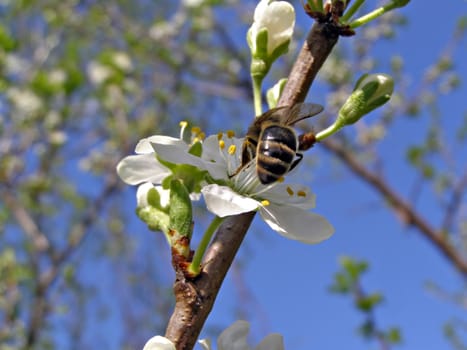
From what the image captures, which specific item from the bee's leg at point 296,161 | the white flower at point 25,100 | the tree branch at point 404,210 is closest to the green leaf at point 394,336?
the tree branch at point 404,210

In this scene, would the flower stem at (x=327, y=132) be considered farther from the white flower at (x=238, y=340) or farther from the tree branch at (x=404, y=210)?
the tree branch at (x=404, y=210)

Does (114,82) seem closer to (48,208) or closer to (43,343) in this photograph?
(48,208)

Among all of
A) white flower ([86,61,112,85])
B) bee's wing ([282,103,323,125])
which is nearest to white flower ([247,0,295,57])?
bee's wing ([282,103,323,125])

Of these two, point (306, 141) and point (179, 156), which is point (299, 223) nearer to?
point (306, 141)

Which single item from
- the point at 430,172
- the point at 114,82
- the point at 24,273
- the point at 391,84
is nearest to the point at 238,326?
the point at 391,84

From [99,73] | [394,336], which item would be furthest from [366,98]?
[99,73]

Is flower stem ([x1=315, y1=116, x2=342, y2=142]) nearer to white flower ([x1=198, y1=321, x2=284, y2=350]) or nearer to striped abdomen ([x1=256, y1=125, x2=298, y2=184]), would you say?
striped abdomen ([x1=256, y1=125, x2=298, y2=184])
